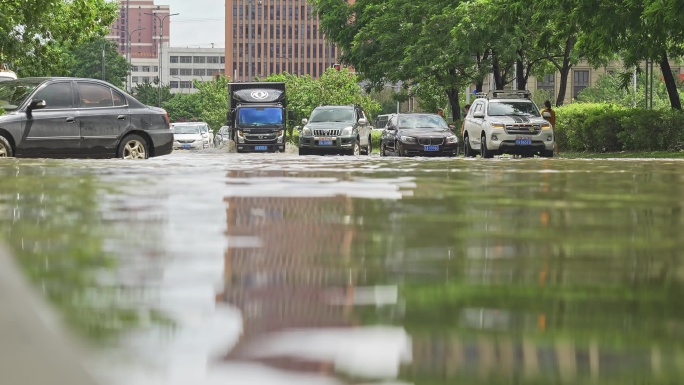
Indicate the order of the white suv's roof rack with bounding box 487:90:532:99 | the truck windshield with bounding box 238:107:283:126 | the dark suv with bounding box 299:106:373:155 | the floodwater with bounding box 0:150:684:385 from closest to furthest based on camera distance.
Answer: the floodwater with bounding box 0:150:684:385 < the dark suv with bounding box 299:106:373:155 < the white suv's roof rack with bounding box 487:90:532:99 < the truck windshield with bounding box 238:107:283:126

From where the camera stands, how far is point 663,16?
925 inches

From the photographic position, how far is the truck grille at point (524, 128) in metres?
27.2

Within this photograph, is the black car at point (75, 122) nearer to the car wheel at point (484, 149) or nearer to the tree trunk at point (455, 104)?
the car wheel at point (484, 149)

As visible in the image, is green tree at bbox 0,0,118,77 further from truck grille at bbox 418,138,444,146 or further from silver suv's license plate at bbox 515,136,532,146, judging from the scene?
silver suv's license plate at bbox 515,136,532,146

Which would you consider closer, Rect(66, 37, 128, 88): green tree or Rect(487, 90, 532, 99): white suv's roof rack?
Rect(487, 90, 532, 99): white suv's roof rack

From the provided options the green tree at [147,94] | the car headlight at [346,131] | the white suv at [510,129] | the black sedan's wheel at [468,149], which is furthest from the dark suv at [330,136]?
the green tree at [147,94]

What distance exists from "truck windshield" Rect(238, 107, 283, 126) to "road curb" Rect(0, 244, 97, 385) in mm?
41231

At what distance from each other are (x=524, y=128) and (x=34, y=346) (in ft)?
86.9

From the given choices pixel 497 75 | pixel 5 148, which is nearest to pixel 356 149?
pixel 497 75

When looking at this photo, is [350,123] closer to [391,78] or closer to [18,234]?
[391,78]

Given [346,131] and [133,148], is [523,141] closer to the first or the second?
[346,131]

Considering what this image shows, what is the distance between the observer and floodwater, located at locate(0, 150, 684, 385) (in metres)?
1.30

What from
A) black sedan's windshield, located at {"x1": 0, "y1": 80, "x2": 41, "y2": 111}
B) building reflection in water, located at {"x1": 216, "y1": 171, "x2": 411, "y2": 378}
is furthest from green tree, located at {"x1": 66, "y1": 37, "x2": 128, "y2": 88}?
building reflection in water, located at {"x1": 216, "y1": 171, "x2": 411, "y2": 378}

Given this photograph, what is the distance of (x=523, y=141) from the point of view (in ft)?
89.0
